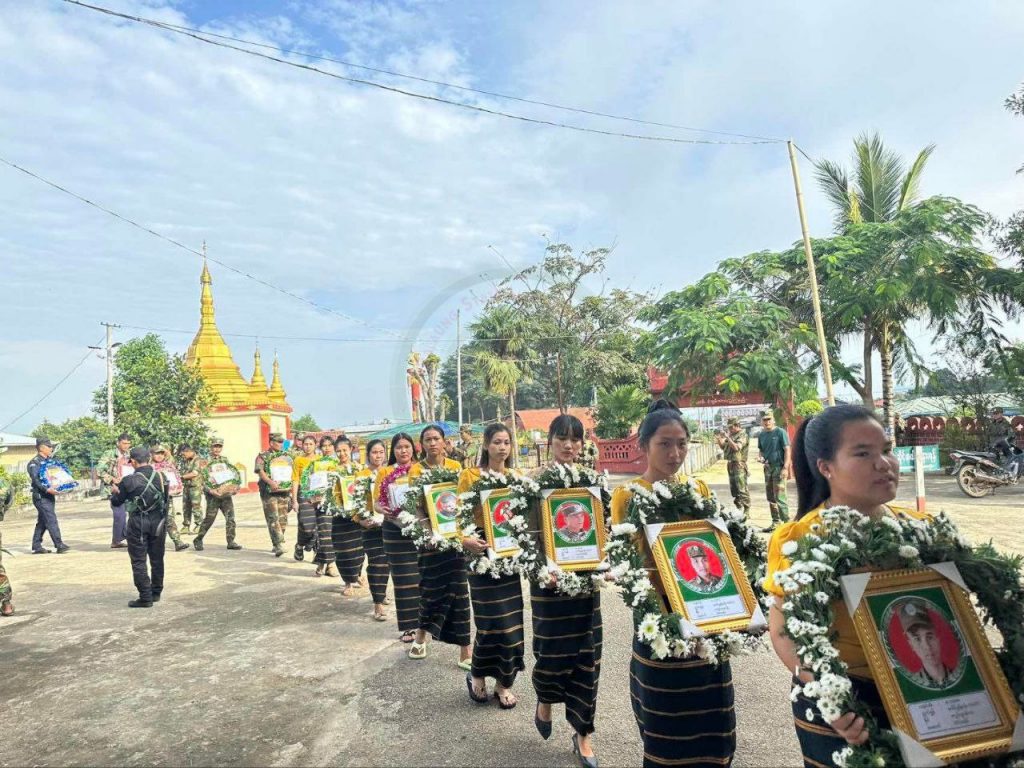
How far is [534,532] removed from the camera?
11.7 feet

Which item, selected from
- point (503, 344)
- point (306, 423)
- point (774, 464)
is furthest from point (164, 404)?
point (306, 423)

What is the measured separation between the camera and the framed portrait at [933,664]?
1645 millimetres

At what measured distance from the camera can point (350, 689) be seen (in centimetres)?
463

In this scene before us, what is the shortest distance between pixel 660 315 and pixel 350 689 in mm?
15017

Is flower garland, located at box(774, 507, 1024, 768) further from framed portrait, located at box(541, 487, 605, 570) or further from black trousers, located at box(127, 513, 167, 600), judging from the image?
black trousers, located at box(127, 513, 167, 600)

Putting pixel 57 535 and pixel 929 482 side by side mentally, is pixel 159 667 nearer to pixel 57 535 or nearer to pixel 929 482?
pixel 57 535

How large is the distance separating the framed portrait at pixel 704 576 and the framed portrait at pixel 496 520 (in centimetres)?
140

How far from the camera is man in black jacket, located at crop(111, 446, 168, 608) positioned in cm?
734

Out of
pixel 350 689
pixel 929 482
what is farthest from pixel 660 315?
pixel 350 689

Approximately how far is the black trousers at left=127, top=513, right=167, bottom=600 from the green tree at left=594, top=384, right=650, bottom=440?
17.9 m

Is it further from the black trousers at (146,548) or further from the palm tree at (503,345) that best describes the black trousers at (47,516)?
the palm tree at (503,345)

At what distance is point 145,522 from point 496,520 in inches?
203

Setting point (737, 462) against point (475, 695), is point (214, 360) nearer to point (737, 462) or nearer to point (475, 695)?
point (737, 462)

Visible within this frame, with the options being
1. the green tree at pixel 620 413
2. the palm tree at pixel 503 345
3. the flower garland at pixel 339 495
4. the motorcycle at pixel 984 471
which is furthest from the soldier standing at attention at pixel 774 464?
the palm tree at pixel 503 345
